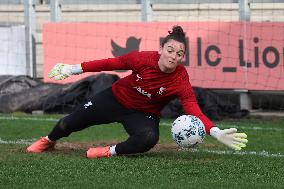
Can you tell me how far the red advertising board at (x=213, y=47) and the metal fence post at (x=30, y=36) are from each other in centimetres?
90

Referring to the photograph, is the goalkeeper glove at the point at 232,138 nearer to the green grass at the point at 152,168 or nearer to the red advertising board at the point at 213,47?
the green grass at the point at 152,168

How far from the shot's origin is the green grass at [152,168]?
726 cm

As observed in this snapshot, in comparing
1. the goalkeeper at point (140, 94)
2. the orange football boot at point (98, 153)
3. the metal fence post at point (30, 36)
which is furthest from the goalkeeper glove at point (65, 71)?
the metal fence post at point (30, 36)

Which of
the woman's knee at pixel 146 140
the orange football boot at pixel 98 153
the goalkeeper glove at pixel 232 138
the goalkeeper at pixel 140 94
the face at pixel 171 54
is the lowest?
the orange football boot at pixel 98 153

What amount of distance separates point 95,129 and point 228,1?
14.3ft

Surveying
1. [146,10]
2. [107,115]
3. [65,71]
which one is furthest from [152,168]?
[146,10]

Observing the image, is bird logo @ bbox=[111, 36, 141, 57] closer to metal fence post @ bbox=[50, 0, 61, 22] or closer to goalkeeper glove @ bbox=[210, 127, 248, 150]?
metal fence post @ bbox=[50, 0, 61, 22]

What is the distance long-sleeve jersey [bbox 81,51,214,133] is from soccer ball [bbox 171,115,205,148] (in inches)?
3.2

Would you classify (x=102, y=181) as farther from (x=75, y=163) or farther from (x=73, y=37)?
(x=73, y=37)

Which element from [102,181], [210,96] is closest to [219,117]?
[210,96]

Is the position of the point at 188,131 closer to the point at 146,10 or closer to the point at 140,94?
the point at 140,94

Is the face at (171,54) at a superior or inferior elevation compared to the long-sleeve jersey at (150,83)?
superior

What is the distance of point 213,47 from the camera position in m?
15.8

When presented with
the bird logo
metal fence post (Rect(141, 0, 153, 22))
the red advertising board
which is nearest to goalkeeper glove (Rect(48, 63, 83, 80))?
the red advertising board
